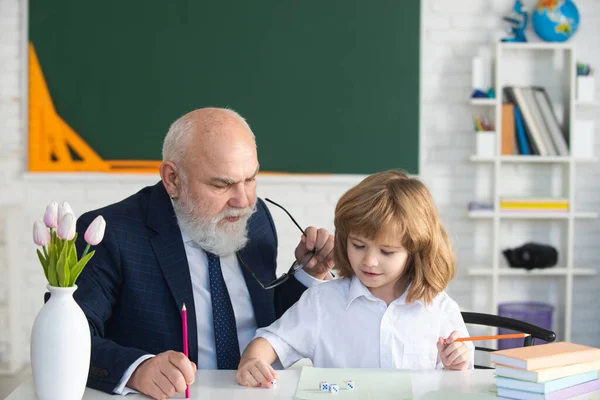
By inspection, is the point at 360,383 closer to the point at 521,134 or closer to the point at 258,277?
the point at 258,277

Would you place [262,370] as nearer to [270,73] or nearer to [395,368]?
[395,368]

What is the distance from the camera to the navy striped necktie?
2.16m

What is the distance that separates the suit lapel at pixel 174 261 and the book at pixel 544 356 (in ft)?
2.64

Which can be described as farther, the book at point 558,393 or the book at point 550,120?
the book at point 550,120

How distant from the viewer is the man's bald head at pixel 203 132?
2.20 m

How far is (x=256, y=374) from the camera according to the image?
5.63ft

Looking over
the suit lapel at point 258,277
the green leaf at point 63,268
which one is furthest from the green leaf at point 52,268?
the suit lapel at point 258,277

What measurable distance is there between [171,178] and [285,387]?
785 millimetres

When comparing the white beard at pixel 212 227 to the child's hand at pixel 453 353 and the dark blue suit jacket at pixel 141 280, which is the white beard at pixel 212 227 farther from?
the child's hand at pixel 453 353

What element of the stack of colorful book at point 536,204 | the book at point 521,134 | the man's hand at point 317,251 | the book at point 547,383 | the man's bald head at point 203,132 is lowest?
the book at point 547,383

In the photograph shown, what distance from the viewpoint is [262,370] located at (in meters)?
1.71

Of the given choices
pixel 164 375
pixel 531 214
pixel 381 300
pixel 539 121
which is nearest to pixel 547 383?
pixel 381 300

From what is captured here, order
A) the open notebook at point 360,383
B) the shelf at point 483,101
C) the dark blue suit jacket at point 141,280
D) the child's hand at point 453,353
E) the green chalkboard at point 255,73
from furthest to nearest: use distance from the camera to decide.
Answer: the green chalkboard at point 255,73 < the shelf at point 483,101 < the dark blue suit jacket at point 141,280 < the child's hand at point 453,353 < the open notebook at point 360,383

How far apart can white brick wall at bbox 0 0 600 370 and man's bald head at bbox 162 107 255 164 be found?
2.18 meters
